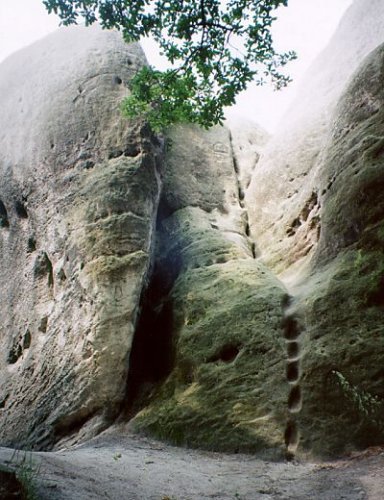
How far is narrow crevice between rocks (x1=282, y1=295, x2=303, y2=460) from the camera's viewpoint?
6.62 m

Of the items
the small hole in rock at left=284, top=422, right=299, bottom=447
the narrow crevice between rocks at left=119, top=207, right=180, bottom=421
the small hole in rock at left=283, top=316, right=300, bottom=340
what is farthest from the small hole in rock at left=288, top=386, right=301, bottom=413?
the narrow crevice between rocks at left=119, top=207, right=180, bottom=421

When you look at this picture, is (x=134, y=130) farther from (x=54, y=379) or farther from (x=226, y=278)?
(x=54, y=379)

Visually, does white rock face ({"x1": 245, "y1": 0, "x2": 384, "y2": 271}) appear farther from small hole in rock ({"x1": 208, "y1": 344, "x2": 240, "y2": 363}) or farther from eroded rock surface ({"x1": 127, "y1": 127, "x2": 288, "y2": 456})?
small hole in rock ({"x1": 208, "y1": 344, "x2": 240, "y2": 363})

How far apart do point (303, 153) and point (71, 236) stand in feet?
23.2

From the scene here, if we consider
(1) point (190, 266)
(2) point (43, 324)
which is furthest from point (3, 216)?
(1) point (190, 266)

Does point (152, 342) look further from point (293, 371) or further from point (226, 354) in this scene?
point (293, 371)

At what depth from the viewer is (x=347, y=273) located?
25.7 feet

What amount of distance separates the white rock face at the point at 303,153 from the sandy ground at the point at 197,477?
550 cm

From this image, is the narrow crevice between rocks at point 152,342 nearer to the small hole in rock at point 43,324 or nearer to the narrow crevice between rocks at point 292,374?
the narrow crevice between rocks at point 292,374

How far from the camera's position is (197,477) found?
5734 mm

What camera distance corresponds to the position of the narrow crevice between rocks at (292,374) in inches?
261

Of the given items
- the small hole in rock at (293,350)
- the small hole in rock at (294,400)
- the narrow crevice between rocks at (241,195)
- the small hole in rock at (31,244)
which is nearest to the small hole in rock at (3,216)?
the small hole in rock at (31,244)

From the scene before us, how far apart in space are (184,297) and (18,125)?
942 cm

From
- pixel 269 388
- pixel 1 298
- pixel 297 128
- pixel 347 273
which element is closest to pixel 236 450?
pixel 269 388
